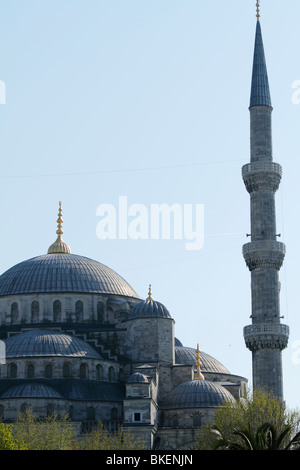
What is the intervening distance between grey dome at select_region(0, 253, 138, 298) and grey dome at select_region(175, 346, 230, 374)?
13.5 feet

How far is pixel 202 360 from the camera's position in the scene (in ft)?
190

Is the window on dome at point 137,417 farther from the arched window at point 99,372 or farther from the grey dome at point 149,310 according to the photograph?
the grey dome at point 149,310

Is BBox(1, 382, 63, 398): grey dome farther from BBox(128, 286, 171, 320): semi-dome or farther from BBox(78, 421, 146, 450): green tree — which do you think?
BBox(128, 286, 171, 320): semi-dome

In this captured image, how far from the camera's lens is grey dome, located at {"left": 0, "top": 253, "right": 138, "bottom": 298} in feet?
187

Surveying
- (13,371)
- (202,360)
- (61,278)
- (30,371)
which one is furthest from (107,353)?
(202,360)

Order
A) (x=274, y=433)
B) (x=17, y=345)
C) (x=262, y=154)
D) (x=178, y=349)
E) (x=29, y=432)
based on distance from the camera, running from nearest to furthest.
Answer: (x=274, y=433)
(x=29, y=432)
(x=17, y=345)
(x=262, y=154)
(x=178, y=349)

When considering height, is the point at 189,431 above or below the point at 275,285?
below

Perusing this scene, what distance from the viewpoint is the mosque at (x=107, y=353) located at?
4772cm

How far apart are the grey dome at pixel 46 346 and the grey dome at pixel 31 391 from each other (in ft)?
6.33

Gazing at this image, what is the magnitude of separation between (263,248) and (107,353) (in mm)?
9011

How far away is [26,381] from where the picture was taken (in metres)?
49.7

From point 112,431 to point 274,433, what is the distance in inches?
758
